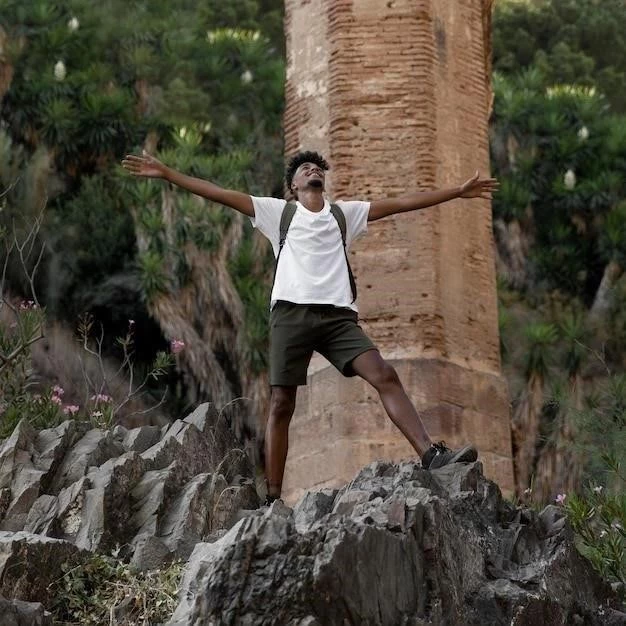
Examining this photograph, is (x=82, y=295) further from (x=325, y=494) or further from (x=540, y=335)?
(x=325, y=494)

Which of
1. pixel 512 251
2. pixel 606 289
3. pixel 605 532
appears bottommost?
pixel 605 532

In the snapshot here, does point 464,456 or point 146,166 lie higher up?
point 146,166

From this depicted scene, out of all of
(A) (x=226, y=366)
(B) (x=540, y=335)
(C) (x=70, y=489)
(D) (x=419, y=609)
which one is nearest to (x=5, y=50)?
(A) (x=226, y=366)

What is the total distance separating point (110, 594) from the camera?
23.2ft

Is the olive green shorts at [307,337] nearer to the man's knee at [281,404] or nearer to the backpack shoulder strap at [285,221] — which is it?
the man's knee at [281,404]

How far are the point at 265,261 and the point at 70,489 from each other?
431 inches

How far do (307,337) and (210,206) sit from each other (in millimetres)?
11473

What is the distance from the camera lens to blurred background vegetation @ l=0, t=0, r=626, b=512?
60.0ft

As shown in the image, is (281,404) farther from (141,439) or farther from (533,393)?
(533,393)

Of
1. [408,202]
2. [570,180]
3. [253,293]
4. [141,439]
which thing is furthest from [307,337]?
[570,180]

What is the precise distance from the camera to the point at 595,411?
12461 mm

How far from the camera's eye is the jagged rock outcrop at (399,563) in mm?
6062

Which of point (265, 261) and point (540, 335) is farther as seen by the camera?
point (265, 261)

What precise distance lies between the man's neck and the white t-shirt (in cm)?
3
